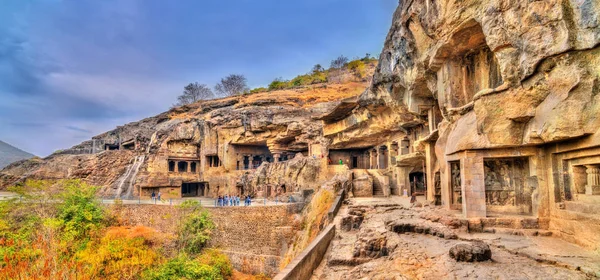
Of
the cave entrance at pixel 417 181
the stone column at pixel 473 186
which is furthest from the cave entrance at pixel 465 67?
the cave entrance at pixel 417 181

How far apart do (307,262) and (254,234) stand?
13149mm

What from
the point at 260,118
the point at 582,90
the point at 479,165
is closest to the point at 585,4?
the point at 582,90

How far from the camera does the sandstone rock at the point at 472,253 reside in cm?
598

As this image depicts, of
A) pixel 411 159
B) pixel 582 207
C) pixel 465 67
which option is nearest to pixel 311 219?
pixel 411 159

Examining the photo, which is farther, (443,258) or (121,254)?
(121,254)

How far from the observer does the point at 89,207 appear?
21.7 m

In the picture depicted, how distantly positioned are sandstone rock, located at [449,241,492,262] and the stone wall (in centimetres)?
1391

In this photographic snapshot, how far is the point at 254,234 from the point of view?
19.8 metres

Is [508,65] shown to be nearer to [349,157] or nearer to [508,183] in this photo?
[508,183]

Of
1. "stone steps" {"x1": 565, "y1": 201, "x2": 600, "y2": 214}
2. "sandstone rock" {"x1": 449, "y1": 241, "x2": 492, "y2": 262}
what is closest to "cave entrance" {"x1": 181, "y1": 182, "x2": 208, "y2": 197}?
"sandstone rock" {"x1": 449, "y1": 241, "x2": 492, "y2": 262}

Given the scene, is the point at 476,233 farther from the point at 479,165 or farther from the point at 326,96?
the point at 326,96

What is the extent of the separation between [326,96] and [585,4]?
112ft

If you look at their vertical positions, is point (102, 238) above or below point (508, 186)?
below

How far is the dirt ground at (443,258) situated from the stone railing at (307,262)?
8.1 inches
